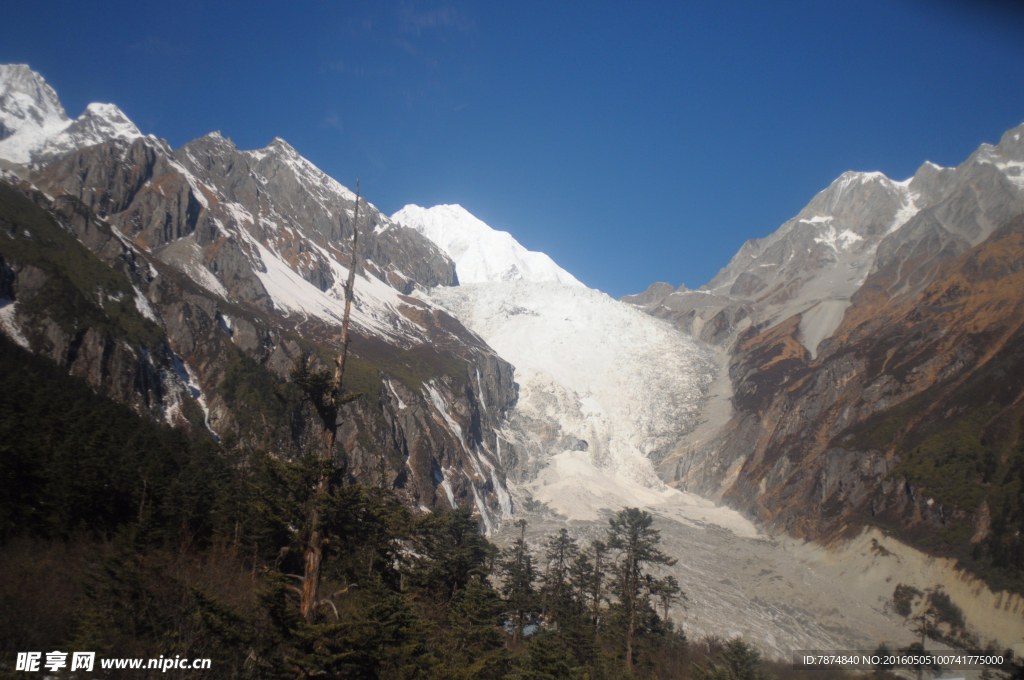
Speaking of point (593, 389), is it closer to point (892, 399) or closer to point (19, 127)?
point (892, 399)

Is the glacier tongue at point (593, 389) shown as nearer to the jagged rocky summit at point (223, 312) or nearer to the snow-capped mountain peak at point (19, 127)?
the jagged rocky summit at point (223, 312)

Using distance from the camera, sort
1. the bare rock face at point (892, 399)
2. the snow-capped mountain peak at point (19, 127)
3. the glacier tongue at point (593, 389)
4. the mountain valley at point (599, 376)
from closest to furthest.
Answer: the mountain valley at point (599, 376) → the bare rock face at point (892, 399) → the glacier tongue at point (593, 389) → the snow-capped mountain peak at point (19, 127)

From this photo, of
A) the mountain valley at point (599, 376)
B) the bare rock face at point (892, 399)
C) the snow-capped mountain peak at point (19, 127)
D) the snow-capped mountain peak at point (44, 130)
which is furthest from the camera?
the snow-capped mountain peak at point (44, 130)

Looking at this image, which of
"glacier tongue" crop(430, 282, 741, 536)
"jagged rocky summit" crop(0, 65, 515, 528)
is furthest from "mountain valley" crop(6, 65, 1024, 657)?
"glacier tongue" crop(430, 282, 741, 536)

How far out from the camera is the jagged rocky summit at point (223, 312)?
54.4 metres

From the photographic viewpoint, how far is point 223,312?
7675cm

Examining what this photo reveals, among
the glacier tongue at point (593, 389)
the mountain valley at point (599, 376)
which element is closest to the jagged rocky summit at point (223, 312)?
the mountain valley at point (599, 376)

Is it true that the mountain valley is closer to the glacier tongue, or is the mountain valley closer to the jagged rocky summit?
the jagged rocky summit

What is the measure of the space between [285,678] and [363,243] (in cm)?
17799

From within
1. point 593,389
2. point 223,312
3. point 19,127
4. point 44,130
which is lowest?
point 593,389

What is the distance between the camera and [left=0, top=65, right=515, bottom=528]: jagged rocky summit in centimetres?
5444

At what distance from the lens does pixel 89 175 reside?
11219 centimetres

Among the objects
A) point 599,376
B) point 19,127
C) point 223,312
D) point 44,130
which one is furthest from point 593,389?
point 44,130

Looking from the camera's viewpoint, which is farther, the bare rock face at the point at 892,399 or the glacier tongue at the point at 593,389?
the glacier tongue at the point at 593,389
